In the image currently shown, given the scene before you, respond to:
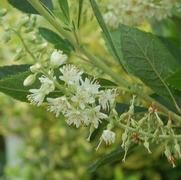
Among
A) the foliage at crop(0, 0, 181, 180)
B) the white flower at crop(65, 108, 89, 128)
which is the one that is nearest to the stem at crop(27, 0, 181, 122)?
the foliage at crop(0, 0, 181, 180)

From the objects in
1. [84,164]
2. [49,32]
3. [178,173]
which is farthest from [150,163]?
[49,32]

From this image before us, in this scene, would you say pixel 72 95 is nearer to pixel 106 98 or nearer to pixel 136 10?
pixel 106 98

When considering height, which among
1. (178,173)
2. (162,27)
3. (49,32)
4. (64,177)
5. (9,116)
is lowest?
(178,173)

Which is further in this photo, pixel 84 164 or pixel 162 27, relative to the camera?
pixel 84 164

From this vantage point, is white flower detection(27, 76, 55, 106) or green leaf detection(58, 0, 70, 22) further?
green leaf detection(58, 0, 70, 22)

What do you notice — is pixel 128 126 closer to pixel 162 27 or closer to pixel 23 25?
pixel 23 25

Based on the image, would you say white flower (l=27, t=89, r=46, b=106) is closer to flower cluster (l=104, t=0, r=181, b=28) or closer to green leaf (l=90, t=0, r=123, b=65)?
green leaf (l=90, t=0, r=123, b=65)
